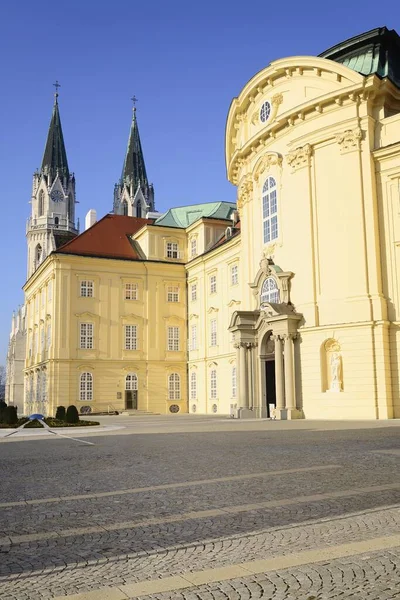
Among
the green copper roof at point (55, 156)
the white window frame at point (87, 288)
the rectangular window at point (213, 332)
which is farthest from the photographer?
the green copper roof at point (55, 156)

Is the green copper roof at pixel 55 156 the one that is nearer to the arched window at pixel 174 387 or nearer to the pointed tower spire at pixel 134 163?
the pointed tower spire at pixel 134 163

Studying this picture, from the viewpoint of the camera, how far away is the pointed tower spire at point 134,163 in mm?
112812

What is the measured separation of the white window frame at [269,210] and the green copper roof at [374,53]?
7.51 meters

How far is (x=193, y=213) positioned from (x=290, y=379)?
1121 inches

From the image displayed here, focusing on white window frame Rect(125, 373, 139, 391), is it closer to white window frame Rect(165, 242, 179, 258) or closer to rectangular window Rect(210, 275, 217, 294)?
rectangular window Rect(210, 275, 217, 294)

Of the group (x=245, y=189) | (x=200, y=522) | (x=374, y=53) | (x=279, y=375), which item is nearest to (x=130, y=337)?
(x=245, y=189)

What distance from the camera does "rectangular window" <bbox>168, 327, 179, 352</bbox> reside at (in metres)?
52.8

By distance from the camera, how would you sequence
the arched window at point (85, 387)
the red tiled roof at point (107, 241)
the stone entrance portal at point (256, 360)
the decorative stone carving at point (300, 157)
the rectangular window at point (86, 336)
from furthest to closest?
the red tiled roof at point (107, 241) < the rectangular window at point (86, 336) < the arched window at point (85, 387) < the stone entrance portal at point (256, 360) < the decorative stone carving at point (300, 157)

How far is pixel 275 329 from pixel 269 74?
47.4 ft

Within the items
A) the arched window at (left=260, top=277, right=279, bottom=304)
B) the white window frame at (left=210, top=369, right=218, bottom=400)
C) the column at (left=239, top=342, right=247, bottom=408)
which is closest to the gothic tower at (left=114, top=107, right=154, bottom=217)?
the white window frame at (left=210, top=369, right=218, bottom=400)

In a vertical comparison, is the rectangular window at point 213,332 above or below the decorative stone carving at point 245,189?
below

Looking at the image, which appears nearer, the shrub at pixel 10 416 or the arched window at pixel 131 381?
the shrub at pixel 10 416

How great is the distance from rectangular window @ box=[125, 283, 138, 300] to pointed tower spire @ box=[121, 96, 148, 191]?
6240 centimetres

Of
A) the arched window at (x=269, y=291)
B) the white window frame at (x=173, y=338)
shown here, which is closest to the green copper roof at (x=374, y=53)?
the arched window at (x=269, y=291)
